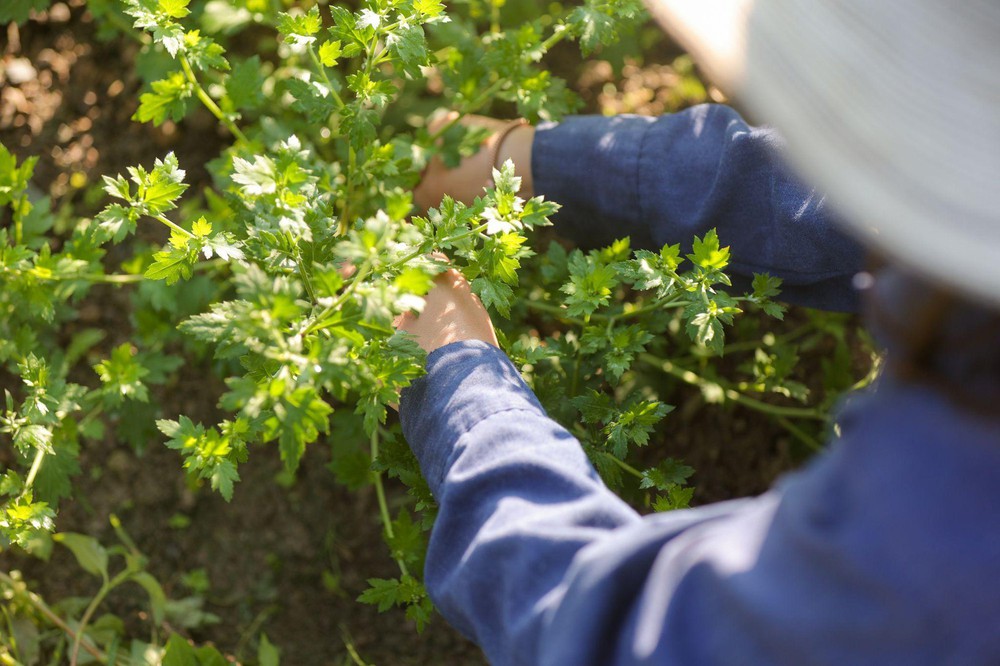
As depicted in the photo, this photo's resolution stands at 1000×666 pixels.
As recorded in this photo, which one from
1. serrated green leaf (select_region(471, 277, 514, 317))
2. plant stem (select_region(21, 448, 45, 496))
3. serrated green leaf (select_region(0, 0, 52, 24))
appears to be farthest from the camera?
serrated green leaf (select_region(0, 0, 52, 24))

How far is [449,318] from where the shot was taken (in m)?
1.62

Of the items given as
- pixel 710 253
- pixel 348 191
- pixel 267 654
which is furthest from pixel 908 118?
pixel 267 654

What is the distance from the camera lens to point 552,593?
3.78ft

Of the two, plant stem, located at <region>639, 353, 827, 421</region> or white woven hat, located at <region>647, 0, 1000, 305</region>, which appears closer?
white woven hat, located at <region>647, 0, 1000, 305</region>

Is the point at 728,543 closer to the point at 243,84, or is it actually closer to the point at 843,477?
the point at 843,477

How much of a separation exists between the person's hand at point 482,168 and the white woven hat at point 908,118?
1283mm

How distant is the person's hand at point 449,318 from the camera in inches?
62.7

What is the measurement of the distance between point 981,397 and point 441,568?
811 millimetres

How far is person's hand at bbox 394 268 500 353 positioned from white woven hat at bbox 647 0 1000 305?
0.86 m

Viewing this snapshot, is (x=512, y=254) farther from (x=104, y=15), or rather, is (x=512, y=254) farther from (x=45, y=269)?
(x=104, y=15)

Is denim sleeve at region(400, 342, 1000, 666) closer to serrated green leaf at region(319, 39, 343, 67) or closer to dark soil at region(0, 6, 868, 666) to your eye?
serrated green leaf at region(319, 39, 343, 67)

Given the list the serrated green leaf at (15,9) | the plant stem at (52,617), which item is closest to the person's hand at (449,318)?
the plant stem at (52,617)

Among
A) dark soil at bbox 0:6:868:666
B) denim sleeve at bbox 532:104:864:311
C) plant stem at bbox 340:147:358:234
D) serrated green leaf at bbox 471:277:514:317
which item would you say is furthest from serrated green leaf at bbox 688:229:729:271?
dark soil at bbox 0:6:868:666

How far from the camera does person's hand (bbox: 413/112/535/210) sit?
2090mm
